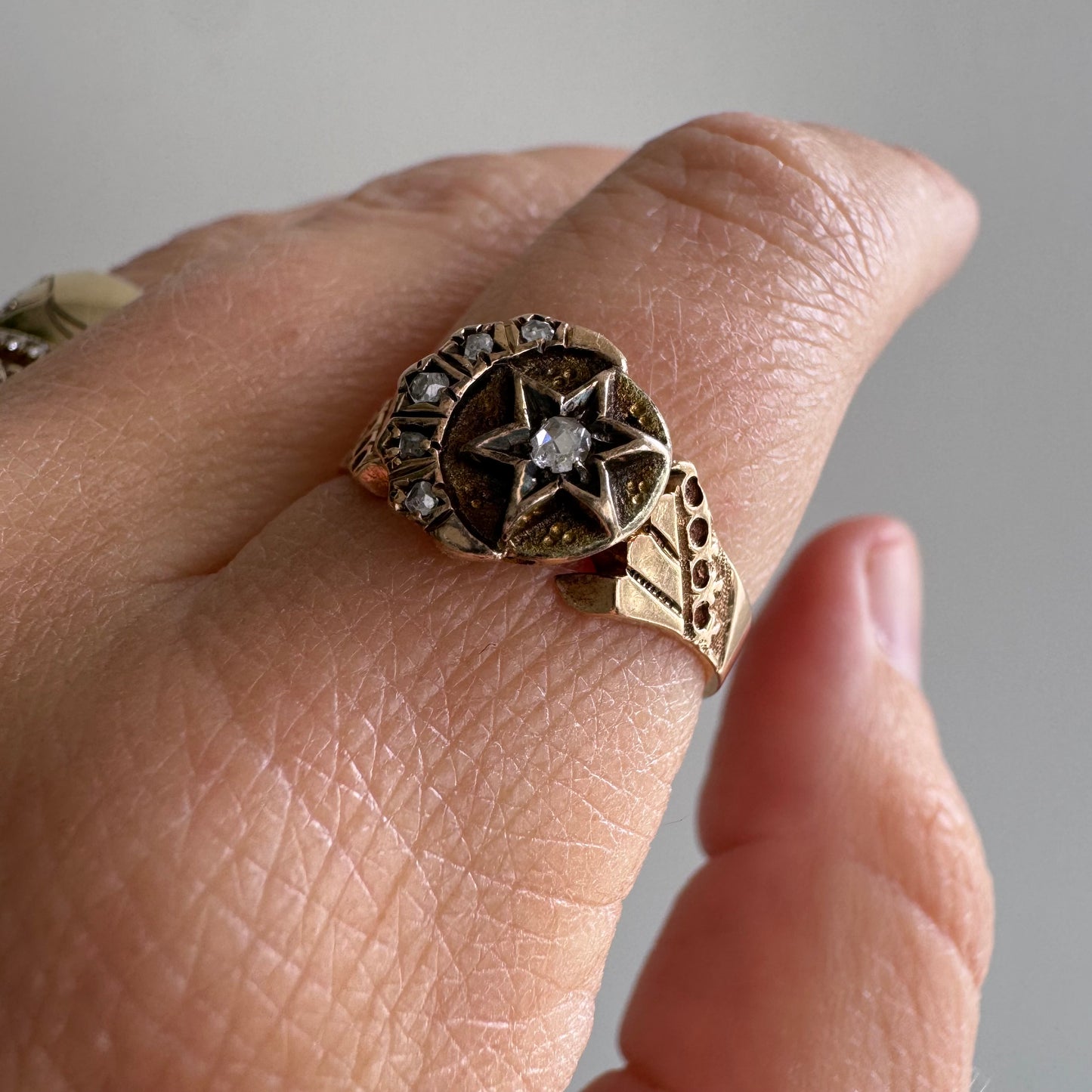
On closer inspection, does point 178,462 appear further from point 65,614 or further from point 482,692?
point 482,692

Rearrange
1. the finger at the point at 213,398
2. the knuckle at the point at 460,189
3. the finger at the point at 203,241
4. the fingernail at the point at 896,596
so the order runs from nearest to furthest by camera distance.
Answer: the finger at the point at 213,398 → the fingernail at the point at 896,596 → the knuckle at the point at 460,189 → the finger at the point at 203,241

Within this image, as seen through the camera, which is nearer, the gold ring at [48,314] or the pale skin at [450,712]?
the pale skin at [450,712]

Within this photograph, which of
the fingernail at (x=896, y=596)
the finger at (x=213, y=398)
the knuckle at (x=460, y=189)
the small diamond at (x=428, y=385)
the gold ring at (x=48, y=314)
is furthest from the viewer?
the knuckle at (x=460, y=189)

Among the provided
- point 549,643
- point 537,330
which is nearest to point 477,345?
point 537,330

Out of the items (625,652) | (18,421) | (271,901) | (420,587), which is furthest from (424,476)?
(18,421)

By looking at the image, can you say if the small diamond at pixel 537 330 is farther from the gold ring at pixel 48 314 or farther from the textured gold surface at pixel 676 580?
the gold ring at pixel 48 314

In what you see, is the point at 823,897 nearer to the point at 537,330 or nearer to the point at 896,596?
the point at 896,596

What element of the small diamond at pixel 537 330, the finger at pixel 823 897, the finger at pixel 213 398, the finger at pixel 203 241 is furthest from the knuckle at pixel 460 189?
the finger at pixel 823 897
